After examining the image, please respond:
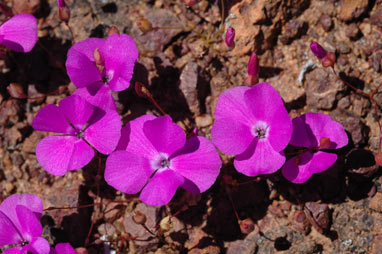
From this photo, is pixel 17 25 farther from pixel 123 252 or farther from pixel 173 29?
pixel 123 252

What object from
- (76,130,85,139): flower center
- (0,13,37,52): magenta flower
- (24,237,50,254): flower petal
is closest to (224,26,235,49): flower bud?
(76,130,85,139): flower center

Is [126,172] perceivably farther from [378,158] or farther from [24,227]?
[378,158]


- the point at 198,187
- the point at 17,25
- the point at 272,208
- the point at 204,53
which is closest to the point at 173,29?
the point at 204,53

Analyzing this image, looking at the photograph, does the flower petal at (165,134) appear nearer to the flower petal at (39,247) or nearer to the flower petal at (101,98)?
the flower petal at (101,98)

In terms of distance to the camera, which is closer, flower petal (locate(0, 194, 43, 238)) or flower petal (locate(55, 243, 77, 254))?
flower petal (locate(55, 243, 77, 254))

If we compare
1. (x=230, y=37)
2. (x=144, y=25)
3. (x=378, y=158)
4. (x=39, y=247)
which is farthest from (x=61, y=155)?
(x=378, y=158)

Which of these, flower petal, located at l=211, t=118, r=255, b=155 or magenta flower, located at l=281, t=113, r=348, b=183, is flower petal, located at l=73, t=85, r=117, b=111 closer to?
flower petal, located at l=211, t=118, r=255, b=155

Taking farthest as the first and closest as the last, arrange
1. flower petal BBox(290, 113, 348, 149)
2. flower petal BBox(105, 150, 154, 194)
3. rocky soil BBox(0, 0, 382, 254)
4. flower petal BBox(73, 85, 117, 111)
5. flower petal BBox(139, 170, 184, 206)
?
rocky soil BBox(0, 0, 382, 254) → flower petal BBox(73, 85, 117, 111) → flower petal BBox(290, 113, 348, 149) → flower petal BBox(105, 150, 154, 194) → flower petal BBox(139, 170, 184, 206)
